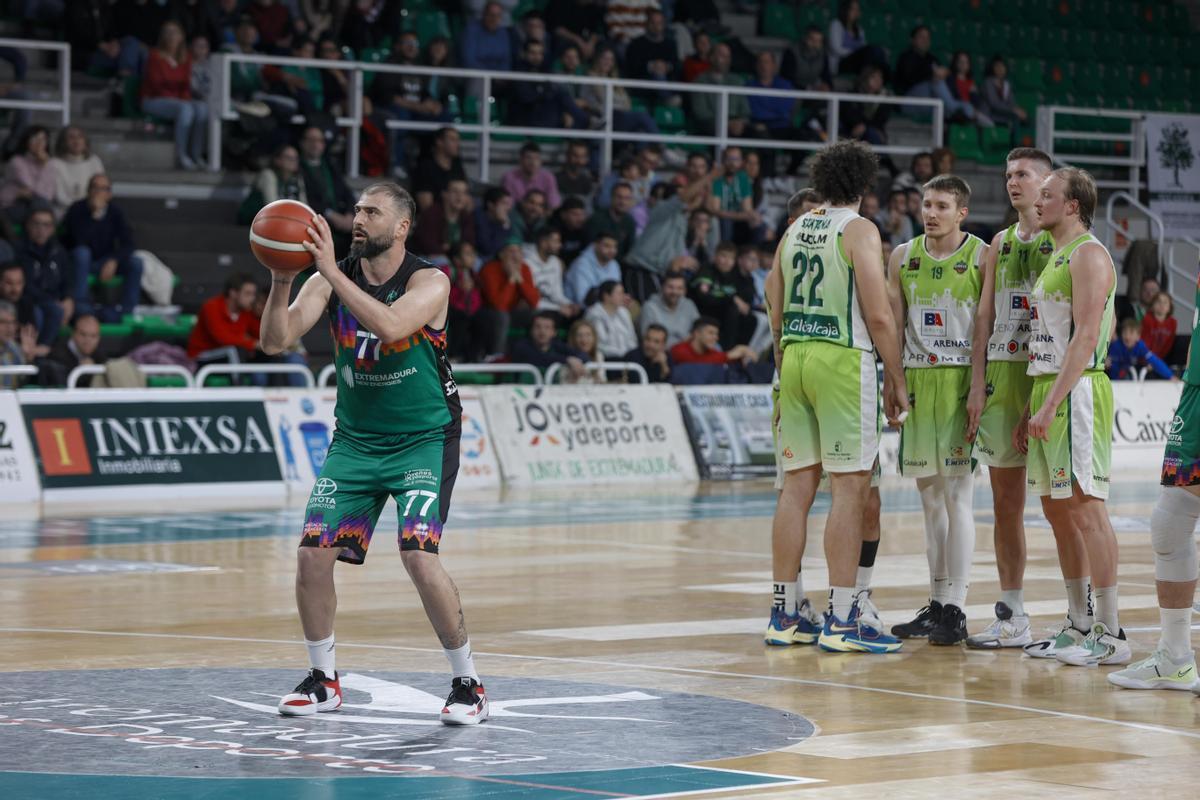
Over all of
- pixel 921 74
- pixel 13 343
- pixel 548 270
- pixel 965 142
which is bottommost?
pixel 13 343

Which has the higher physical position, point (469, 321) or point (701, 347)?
point (469, 321)

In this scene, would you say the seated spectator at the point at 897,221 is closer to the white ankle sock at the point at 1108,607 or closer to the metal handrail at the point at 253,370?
the metal handrail at the point at 253,370

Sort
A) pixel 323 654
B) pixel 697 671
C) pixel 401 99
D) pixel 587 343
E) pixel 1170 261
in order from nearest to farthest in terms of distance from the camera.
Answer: pixel 323 654, pixel 697 671, pixel 587 343, pixel 401 99, pixel 1170 261

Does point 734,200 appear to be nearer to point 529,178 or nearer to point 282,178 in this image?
point 529,178

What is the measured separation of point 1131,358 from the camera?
959 inches

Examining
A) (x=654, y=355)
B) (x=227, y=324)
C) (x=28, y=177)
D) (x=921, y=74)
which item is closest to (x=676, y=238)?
(x=654, y=355)

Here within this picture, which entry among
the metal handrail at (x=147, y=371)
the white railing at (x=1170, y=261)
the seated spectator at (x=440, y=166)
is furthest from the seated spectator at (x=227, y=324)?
the white railing at (x=1170, y=261)

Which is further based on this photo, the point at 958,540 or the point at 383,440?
the point at 958,540

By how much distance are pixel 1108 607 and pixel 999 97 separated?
880 inches

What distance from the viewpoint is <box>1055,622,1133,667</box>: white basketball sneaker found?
9.44 meters

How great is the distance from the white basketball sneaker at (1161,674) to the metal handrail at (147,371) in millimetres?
11771

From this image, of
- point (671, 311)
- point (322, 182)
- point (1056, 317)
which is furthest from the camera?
point (671, 311)

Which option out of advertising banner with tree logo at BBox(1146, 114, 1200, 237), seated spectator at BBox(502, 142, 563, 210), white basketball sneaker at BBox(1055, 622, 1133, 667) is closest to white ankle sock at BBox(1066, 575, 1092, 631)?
white basketball sneaker at BBox(1055, 622, 1133, 667)

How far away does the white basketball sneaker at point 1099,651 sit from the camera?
9.44m
